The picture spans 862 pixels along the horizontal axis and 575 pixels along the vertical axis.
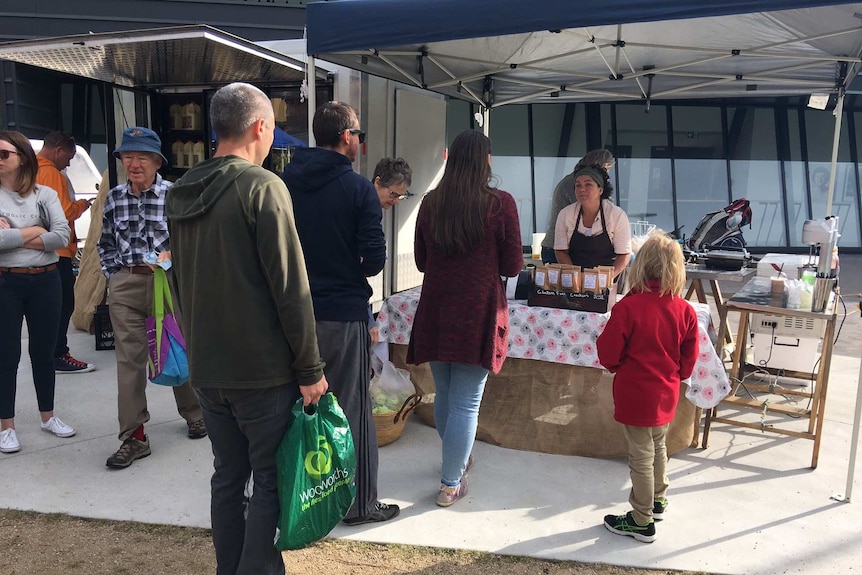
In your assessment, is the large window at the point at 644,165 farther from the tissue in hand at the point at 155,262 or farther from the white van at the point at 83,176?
the tissue in hand at the point at 155,262

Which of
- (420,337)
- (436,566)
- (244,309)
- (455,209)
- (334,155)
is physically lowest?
(436,566)

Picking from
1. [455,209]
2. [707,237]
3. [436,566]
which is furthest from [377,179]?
[707,237]

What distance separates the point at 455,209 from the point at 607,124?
10686 millimetres

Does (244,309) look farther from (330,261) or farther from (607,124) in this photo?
(607,124)

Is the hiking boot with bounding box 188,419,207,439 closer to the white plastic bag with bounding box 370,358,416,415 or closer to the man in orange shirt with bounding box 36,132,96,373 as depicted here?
the white plastic bag with bounding box 370,358,416,415

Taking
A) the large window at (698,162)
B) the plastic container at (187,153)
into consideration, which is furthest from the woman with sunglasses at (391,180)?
the large window at (698,162)

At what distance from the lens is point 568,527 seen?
301 cm

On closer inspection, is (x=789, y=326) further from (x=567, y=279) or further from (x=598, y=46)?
(x=598, y=46)

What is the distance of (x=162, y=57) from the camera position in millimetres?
5195

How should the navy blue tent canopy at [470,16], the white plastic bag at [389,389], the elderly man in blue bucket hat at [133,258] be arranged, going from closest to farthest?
the navy blue tent canopy at [470,16]
the elderly man in blue bucket hat at [133,258]
the white plastic bag at [389,389]

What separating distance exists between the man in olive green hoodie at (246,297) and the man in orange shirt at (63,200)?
11.6 ft

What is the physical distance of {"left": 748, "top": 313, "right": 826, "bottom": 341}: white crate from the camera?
4.01 meters

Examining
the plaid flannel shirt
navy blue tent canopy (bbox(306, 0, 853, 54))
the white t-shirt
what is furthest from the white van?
the white t-shirt

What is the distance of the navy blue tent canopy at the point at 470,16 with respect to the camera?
3105 millimetres
